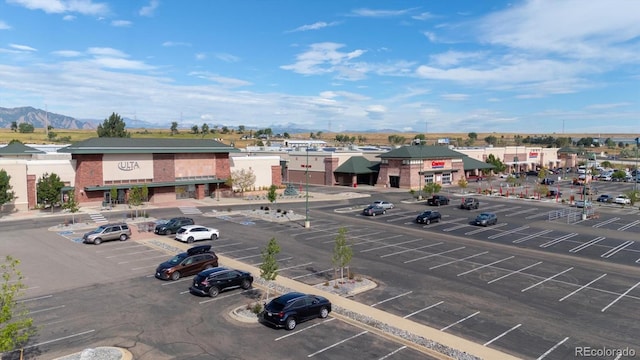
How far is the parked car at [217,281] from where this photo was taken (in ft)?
82.8

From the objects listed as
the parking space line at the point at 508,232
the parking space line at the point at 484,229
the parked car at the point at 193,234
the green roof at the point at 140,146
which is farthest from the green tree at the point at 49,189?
the parking space line at the point at 508,232

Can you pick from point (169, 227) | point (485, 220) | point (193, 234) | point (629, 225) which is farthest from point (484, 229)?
point (169, 227)

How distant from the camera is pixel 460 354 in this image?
18250 mm

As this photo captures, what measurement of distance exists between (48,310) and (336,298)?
15074 mm

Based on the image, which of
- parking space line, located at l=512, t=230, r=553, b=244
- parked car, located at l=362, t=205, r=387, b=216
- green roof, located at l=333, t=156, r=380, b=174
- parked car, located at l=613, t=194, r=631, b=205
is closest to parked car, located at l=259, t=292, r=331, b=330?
parking space line, located at l=512, t=230, r=553, b=244

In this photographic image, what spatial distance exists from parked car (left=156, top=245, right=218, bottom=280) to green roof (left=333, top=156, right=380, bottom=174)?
6118 centimetres

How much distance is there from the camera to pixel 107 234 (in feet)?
128

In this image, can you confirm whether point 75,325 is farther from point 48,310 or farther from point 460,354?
point 460,354

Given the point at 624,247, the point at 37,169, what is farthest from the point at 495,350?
the point at 37,169

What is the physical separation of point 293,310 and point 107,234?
2483 cm

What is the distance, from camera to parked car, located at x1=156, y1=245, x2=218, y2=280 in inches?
1113

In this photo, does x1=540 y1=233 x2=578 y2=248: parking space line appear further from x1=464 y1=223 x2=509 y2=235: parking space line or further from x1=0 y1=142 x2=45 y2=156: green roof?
x1=0 y1=142 x2=45 y2=156: green roof

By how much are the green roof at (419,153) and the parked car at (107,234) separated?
58287mm

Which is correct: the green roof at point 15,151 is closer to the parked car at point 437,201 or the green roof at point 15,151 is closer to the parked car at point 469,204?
the parked car at point 437,201
